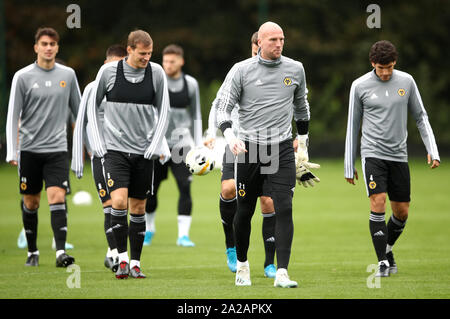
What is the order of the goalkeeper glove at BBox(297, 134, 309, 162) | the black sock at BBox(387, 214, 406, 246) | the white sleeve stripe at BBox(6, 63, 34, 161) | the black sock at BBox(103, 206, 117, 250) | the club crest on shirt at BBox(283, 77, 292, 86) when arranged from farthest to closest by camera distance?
the black sock at BBox(103, 206, 117, 250), the white sleeve stripe at BBox(6, 63, 34, 161), the black sock at BBox(387, 214, 406, 246), the goalkeeper glove at BBox(297, 134, 309, 162), the club crest on shirt at BBox(283, 77, 292, 86)

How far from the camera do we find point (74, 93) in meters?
10.6

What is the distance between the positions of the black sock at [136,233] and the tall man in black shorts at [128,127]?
0.07m

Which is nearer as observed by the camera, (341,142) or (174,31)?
(341,142)

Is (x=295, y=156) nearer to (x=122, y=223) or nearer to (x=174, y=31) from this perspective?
(x=122, y=223)

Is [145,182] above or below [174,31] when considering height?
below

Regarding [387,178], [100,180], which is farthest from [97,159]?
[387,178]

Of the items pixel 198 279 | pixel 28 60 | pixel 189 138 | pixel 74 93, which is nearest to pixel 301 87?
pixel 198 279

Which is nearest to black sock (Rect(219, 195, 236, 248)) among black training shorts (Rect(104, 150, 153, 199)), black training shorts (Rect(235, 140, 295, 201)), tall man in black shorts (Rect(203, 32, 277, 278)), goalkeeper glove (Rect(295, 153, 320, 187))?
tall man in black shorts (Rect(203, 32, 277, 278))

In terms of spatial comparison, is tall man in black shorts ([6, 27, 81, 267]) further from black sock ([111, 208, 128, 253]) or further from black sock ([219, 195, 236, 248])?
black sock ([219, 195, 236, 248])

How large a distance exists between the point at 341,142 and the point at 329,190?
12193 mm

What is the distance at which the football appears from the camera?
9.54 m

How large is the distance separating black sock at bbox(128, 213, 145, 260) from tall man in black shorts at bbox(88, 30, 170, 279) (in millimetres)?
66

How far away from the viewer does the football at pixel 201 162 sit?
9539 millimetres

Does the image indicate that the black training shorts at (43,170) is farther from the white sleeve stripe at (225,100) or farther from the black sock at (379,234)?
the black sock at (379,234)
